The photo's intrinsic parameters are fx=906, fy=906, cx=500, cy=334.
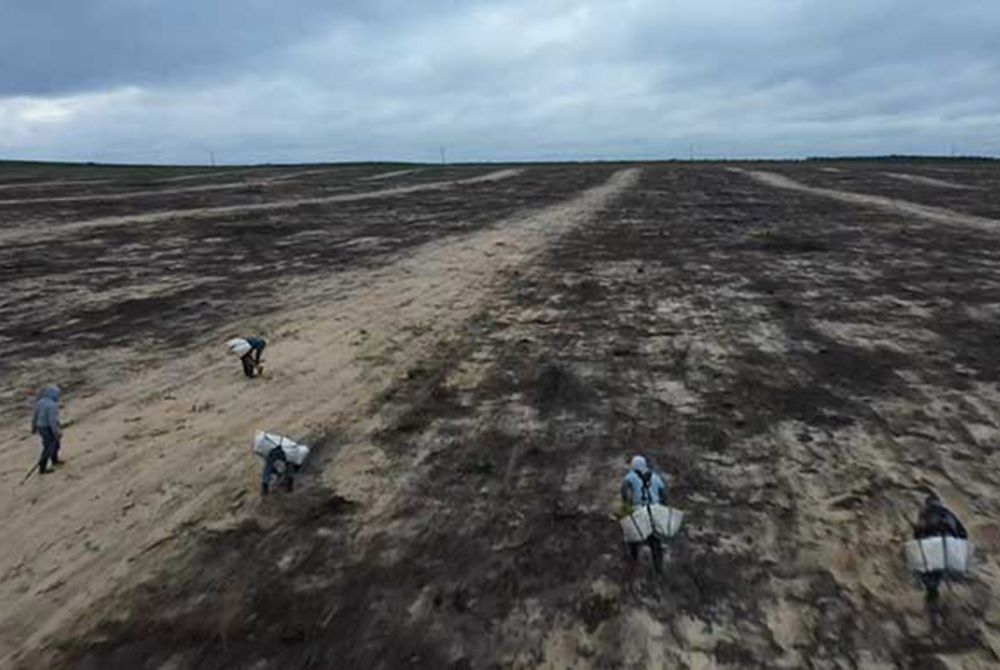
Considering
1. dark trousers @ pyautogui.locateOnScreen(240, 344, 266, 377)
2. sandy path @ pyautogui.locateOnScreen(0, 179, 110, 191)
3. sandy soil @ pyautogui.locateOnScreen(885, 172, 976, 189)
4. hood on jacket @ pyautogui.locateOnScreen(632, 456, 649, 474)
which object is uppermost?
hood on jacket @ pyautogui.locateOnScreen(632, 456, 649, 474)

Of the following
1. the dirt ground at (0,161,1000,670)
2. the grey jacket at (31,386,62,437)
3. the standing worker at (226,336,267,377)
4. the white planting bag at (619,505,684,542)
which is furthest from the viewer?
the standing worker at (226,336,267,377)

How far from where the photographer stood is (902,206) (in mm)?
44000

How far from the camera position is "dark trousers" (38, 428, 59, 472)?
12.4 metres

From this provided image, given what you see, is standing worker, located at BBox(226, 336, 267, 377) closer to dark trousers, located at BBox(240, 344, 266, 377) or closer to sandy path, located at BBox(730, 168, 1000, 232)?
dark trousers, located at BBox(240, 344, 266, 377)

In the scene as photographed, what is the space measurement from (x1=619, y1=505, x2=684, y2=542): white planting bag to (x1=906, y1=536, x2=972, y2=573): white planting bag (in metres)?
2.41

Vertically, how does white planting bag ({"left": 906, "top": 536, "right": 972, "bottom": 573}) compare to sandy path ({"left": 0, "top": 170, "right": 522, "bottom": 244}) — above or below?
above

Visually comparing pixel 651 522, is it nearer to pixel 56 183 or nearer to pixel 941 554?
pixel 941 554

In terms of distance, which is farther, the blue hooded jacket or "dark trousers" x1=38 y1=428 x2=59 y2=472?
"dark trousers" x1=38 y1=428 x2=59 y2=472

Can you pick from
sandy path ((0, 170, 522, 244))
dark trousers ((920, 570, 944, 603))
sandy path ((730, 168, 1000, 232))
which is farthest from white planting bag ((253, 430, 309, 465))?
sandy path ((730, 168, 1000, 232))

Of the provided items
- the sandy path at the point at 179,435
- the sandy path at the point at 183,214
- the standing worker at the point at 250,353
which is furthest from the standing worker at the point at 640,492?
the sandy path at the point at 183,214

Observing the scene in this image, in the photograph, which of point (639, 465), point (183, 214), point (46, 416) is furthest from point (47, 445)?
point (183, 214)

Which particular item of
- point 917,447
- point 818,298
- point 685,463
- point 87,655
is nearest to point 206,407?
point 87,655

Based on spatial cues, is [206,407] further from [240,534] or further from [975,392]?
[975,392]

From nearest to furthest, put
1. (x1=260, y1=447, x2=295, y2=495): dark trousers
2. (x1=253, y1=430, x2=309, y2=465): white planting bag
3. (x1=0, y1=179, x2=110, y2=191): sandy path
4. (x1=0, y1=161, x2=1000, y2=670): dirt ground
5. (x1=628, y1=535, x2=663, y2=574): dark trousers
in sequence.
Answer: (x1=0, y1=161, x2=1000, y2=670): dirt ground
(x1=628, y1=535, x2=663, y2=574): dark trousers
(x1=253, y1=430, x2=309, y2=465): white planting bag
(x1=260, y1=447, x2=295, y2=495): dark trousers
(x1=0, y1=179, x2=110, y2=191): sandy path
